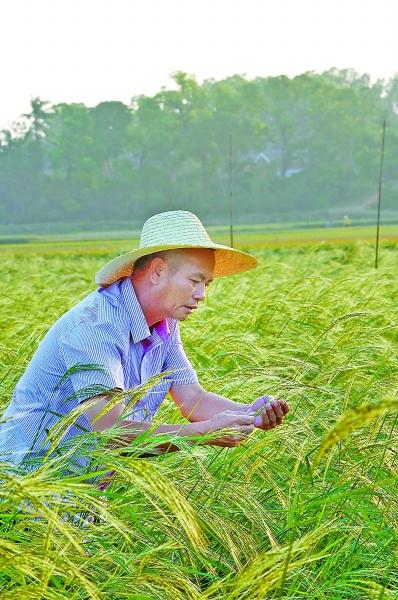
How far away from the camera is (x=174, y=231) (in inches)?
107

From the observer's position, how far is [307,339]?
14.9ft

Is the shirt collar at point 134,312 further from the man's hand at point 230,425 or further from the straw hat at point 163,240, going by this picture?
the man's hand at point 230,425

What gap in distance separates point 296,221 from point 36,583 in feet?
195

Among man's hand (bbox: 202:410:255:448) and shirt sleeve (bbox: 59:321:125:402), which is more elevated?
shirt sleeve (bbox: 59:321:125:402)

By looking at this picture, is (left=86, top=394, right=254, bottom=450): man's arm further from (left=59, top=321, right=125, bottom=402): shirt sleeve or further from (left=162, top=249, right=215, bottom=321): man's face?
(left=162, top=249, right=215, bottom=321): man's face

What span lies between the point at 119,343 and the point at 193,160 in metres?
58.5

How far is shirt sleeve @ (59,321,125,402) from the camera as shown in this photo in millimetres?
2514

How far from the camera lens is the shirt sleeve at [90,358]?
2.51 m

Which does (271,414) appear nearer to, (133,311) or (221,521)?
(221,521)

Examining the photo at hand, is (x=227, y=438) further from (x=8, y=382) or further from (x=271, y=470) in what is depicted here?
(x=8, y=382)

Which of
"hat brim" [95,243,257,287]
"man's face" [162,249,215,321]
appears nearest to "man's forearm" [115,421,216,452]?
"man's face" [162,249,215,321]

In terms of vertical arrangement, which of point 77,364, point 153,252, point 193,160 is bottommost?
point 193,160

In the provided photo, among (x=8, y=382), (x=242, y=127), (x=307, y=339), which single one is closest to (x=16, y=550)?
(x=8, y=382)

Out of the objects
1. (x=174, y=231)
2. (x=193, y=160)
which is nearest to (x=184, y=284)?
(x=174, y=231)
